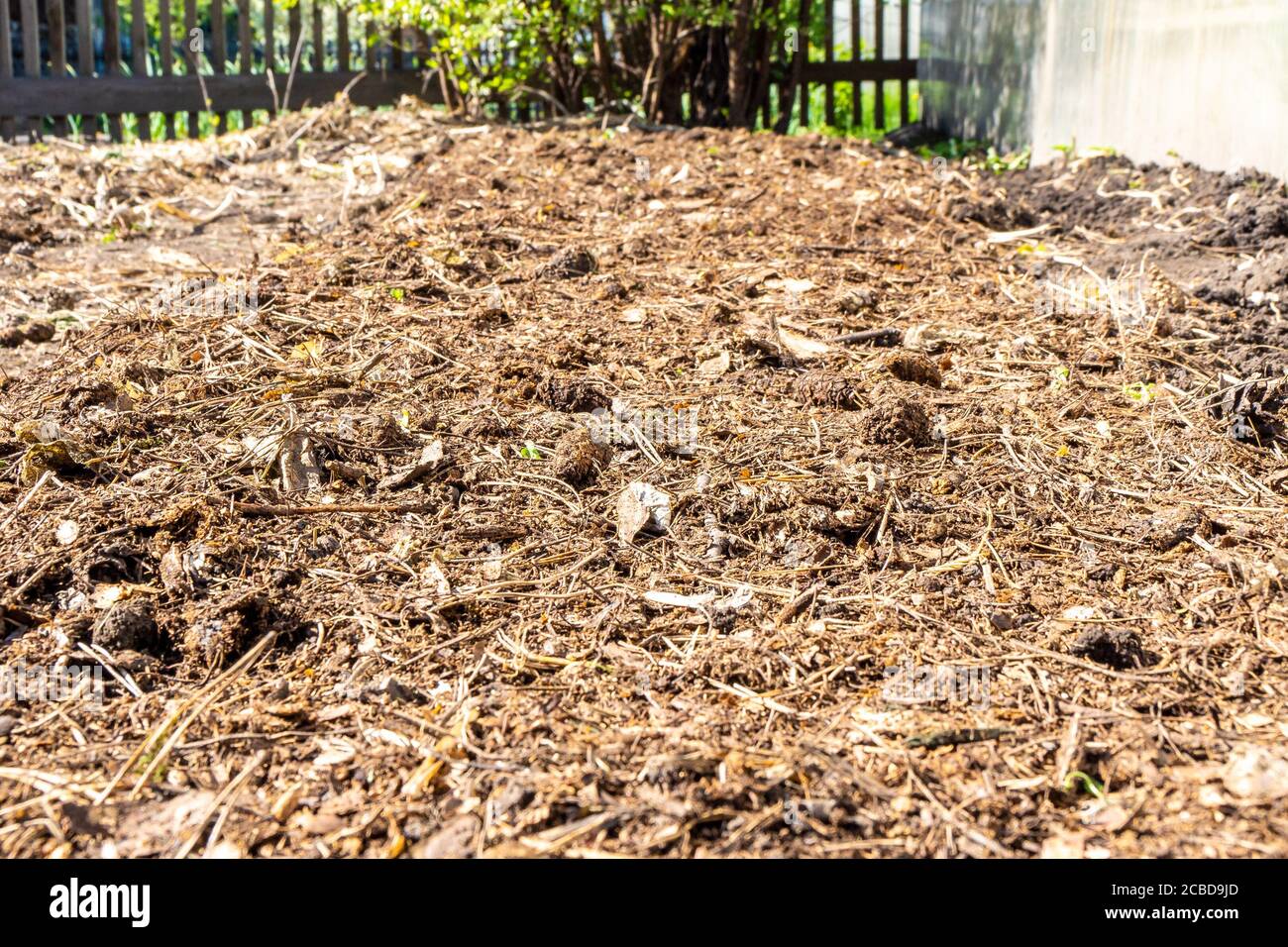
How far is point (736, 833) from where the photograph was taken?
190cm

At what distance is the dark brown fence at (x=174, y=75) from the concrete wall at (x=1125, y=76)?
4405 millimetres

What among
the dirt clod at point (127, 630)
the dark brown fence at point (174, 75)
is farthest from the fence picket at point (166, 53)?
the dirt clod at point (127, 630)

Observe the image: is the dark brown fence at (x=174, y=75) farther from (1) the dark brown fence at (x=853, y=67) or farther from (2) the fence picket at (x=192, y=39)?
(1) the dark brown fence at (x=853, y=67)

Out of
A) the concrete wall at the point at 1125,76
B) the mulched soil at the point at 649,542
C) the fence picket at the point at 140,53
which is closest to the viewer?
the mulched soil at the point at 649,542

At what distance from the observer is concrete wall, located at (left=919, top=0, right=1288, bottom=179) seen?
5598 millimetres

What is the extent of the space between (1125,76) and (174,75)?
6.93 m

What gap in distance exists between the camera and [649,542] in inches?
114

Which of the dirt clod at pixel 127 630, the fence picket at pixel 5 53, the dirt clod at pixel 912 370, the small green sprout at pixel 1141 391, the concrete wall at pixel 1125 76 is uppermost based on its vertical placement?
the fence picket at pixel 5 53

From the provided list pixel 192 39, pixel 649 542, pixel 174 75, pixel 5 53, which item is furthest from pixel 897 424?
pixel 5 53

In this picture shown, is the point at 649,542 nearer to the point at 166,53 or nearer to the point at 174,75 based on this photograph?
the point at 174,75

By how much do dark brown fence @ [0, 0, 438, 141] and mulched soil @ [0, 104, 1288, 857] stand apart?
3.90m

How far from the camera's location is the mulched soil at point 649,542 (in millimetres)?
2014
